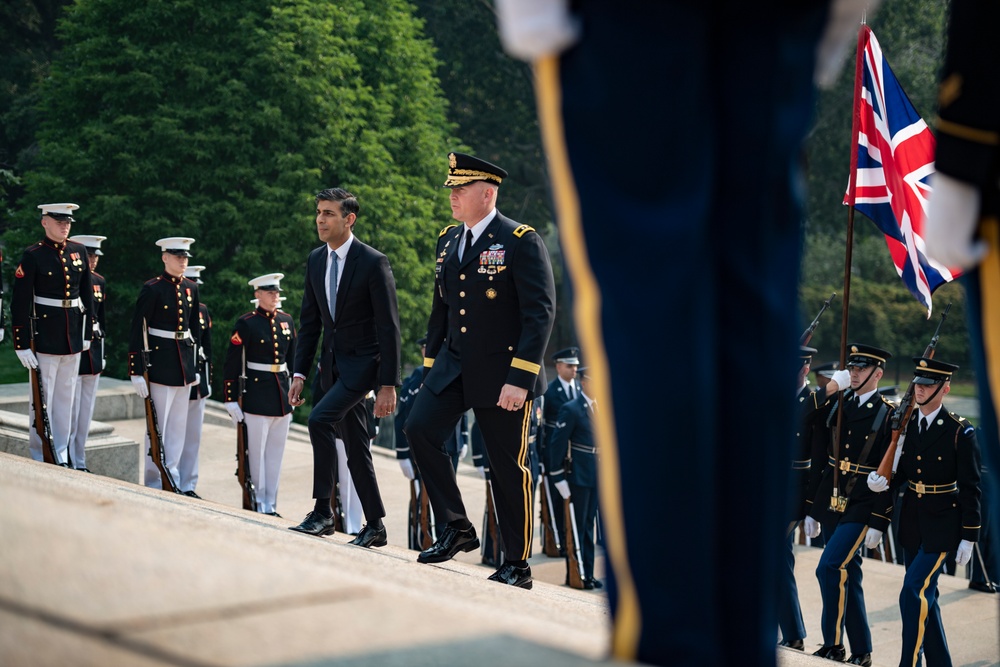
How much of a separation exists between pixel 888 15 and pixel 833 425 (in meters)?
28.6

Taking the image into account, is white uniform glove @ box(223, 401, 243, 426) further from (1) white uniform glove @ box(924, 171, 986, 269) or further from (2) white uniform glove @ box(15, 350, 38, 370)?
(1) white uniform glove @ box(924, 171, 986, 269)

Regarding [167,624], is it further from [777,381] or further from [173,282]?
[173,282]

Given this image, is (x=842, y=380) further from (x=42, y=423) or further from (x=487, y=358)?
(x=42, y=423)

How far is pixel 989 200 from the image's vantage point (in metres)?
1.88

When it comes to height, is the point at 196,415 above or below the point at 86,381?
below

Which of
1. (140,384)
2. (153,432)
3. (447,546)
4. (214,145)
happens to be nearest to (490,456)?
(447,546)

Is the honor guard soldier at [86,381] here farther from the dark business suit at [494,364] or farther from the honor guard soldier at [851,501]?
the honor guard soldier at [851,501]

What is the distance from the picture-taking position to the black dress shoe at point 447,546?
5977mm

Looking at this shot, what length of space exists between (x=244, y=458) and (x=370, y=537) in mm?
5637

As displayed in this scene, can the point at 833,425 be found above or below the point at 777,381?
below

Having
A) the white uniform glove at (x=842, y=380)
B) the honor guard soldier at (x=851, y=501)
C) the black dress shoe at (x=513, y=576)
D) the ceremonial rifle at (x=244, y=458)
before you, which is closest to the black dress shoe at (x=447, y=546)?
the black dress shoe at (x=513, y=576)

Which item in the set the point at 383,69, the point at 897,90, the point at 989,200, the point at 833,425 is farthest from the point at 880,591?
the point at 383,69

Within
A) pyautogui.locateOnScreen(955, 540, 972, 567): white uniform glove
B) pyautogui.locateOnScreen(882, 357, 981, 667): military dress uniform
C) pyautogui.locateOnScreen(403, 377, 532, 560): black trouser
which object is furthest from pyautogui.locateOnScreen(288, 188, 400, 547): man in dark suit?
pyautogui.locateOnScreen(955, 540, 972, 567): white uniform glove

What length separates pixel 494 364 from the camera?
19.4ft
